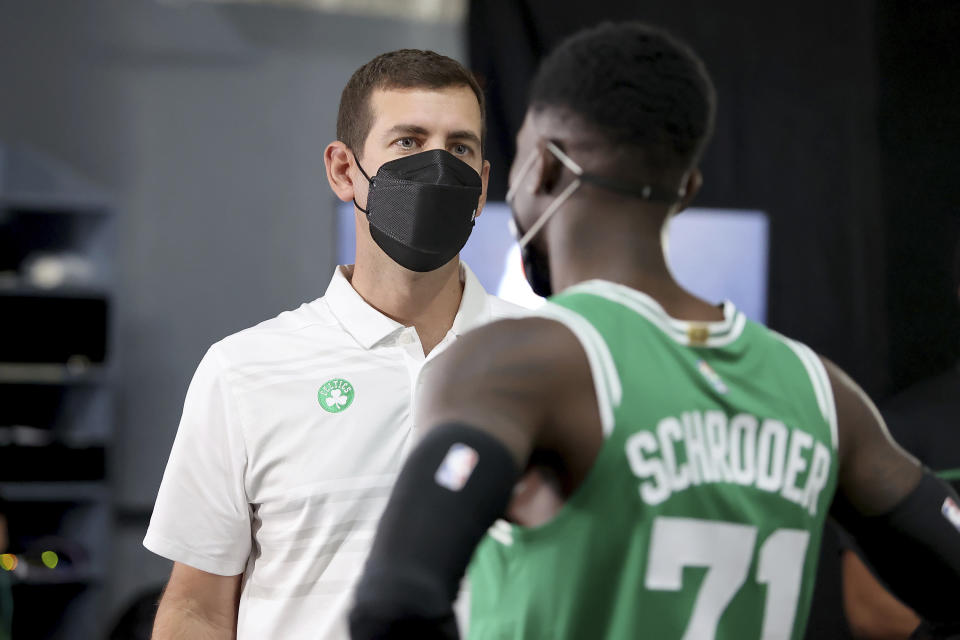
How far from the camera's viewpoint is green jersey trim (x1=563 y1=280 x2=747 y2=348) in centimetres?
97

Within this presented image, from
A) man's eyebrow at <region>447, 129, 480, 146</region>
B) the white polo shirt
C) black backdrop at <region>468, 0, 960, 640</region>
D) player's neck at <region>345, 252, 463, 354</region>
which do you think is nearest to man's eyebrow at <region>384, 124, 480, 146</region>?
man's eyebrow at <region>447, 129, 480, 146</region>

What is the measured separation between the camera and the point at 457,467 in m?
0.85

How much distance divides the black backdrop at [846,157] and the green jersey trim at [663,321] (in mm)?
3232

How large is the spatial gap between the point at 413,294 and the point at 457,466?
2.55ft

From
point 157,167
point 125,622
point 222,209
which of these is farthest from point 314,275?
point 125,622

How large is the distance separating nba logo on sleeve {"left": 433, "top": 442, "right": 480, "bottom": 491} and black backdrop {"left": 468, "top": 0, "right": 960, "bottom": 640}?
11.3 ft

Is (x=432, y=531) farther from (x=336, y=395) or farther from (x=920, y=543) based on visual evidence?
(x=336, y=395)

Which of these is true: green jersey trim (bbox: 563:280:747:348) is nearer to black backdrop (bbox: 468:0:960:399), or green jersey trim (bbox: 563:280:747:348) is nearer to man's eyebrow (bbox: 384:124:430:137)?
man's eyebrow (bbox: 384:124:430:137)

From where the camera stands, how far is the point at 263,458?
1.44 m

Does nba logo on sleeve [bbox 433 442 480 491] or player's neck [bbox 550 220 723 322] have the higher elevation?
player's neck [bbox 550 220 723 322]

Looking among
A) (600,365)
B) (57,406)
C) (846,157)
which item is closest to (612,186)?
(600,365)

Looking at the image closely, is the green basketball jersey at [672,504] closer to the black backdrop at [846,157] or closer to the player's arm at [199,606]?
the player's arm at [199,606]

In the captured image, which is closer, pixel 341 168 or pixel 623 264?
pixel 623 264

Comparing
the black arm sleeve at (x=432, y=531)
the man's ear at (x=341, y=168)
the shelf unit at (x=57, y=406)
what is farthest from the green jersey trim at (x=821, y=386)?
the shelf unit at (x=57, y=406)
